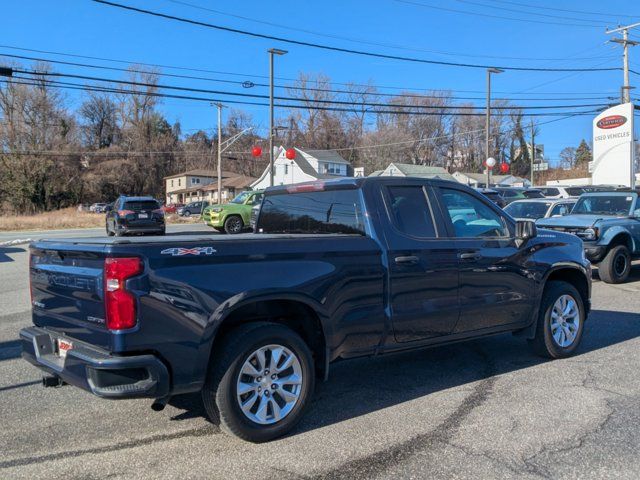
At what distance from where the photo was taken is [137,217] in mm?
23094

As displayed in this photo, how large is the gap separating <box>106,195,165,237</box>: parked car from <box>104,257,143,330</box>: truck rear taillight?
1999cm

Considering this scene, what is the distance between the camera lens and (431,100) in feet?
210

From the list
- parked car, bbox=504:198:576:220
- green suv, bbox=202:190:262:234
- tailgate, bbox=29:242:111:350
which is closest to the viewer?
A: tailgate, bbox=29:242:111:350

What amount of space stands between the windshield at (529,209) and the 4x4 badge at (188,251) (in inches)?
493

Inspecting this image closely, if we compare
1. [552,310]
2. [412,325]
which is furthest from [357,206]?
[552,310]

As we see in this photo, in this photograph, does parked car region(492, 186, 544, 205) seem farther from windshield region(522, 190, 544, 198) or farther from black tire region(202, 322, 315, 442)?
black tire region(202, 322, 315, 442)

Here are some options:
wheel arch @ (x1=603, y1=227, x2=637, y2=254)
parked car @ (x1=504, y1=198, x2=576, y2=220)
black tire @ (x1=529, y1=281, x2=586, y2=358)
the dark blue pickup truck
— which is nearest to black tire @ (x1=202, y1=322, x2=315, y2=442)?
the dark blue pickup truck

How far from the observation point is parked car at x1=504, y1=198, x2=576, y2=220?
14.6 metres

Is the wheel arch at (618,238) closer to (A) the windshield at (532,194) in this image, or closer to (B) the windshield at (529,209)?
(B) the windshield at (529,209)

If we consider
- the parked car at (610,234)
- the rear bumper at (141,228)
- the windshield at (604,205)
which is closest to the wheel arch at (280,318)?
the parked car at (610,234)

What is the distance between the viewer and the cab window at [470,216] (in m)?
5.25

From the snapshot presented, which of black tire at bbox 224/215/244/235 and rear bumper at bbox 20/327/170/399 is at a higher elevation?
black tire at bbox 224/215/244/235

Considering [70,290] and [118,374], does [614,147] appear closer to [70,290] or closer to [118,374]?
[70,290]

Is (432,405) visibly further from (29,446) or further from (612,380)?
(29,446)
